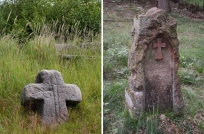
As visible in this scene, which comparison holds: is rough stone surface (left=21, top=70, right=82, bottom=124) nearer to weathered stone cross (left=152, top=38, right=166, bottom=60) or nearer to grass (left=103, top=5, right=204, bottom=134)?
grass (left=103, top=5, right=204, bottom=134)

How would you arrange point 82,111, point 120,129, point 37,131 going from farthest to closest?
point 82,111 < point 120,129 < point 37,131

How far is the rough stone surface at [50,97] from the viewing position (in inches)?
118

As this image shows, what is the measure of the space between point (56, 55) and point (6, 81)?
891 millimetres

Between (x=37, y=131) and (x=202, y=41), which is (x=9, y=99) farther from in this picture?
(x=202, y=41)

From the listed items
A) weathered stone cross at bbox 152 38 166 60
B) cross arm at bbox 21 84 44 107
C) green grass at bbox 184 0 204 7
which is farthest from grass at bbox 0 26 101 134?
green grass at bbox 184 0 204 7

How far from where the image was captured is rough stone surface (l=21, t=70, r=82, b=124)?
3004 millimetres

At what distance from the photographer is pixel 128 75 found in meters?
3.92

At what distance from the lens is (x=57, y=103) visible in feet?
10.2

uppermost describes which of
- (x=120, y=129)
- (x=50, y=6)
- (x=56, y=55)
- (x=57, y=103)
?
(x=50, y=6)

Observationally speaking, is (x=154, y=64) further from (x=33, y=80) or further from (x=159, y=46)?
(x=33, y=80)

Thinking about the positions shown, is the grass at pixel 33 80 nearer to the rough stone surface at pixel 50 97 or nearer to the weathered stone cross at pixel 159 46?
the rough stone surface at pixel 50 97

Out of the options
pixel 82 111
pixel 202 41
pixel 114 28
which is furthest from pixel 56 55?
pixel 202 41

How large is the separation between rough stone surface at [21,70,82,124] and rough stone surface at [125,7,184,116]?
1.85ft

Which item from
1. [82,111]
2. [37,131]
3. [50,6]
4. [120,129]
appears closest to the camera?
[37,131]
